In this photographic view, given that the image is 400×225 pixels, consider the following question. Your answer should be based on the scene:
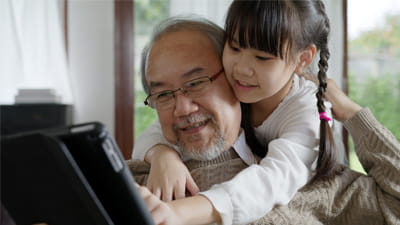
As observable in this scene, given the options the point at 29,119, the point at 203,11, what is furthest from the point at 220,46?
the point at 203,11

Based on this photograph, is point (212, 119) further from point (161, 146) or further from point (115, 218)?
point (115, 218)

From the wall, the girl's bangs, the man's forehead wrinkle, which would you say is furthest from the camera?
the wall

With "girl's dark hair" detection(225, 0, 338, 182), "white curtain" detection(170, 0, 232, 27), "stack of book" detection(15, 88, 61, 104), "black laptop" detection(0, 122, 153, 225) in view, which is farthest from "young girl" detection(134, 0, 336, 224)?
"white curtain" detection(170, 0, 232, 27)

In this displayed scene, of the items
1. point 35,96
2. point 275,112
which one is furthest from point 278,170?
point 35,96

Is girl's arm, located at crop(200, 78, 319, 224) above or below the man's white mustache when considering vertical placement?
below

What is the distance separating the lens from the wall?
4371 mm

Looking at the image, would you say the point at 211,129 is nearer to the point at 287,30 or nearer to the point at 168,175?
the point at 168,175

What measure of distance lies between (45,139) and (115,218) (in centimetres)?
17

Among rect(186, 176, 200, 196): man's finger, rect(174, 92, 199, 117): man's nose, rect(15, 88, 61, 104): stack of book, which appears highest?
rect(174, 92, 199, 117): man's nose

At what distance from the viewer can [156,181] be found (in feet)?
3.30

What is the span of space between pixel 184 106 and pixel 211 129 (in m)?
0.09

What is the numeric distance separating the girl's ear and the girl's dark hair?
0.05 ft

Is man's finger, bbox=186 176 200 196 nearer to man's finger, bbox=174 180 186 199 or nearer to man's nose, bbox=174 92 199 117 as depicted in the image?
man's finger, bbox=174 180 186 199

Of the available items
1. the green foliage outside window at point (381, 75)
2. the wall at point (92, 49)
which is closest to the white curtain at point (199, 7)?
the wall at point (92, 49)
